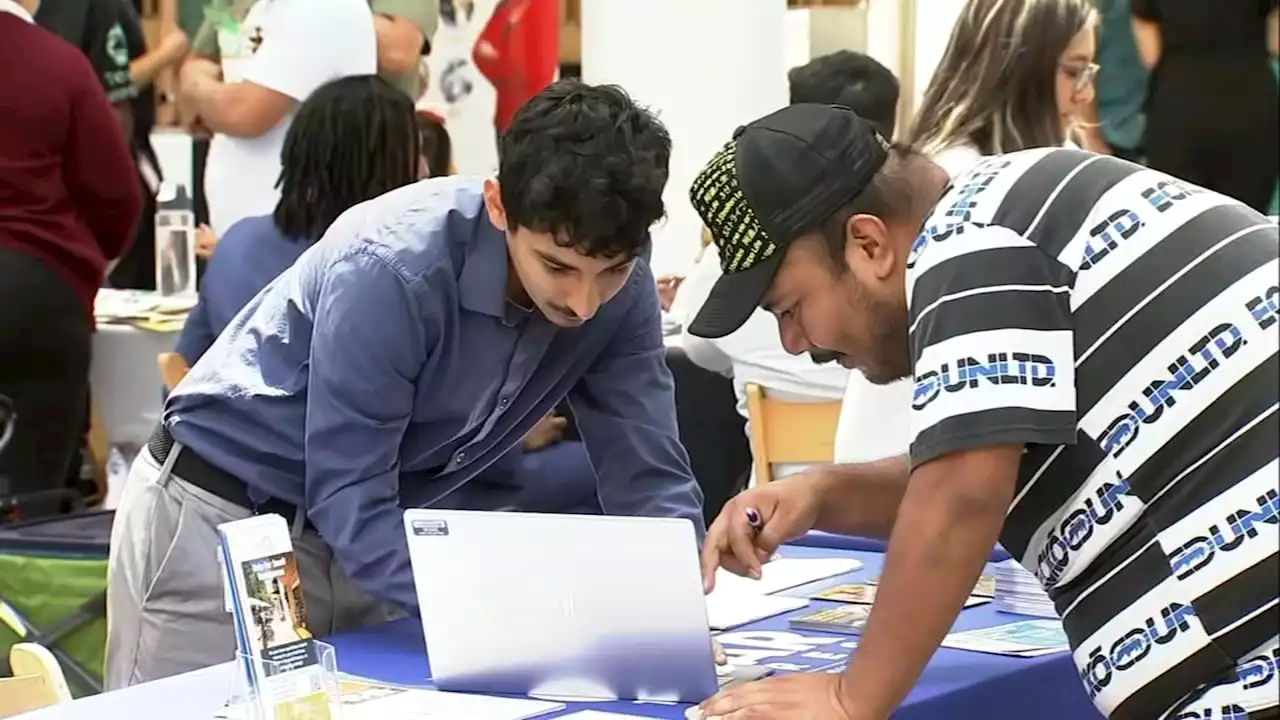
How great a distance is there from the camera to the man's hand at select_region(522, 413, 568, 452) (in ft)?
9.55

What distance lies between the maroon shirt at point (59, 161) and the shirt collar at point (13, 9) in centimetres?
1

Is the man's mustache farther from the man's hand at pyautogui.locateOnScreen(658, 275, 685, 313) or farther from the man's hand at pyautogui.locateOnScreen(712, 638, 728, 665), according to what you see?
the man's hand at pyautogui.locateOnScreen(658, 275, 685, 313)

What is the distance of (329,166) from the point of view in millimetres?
2918

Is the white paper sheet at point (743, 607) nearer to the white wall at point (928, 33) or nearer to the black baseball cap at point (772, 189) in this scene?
the black baseball cap at point (772, 189)

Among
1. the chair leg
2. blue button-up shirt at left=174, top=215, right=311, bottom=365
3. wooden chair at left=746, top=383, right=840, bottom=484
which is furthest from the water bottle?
wooden chair at left=746, top=383, right=840, bottom=484

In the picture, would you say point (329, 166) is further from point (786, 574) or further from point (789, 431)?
point (786, 574)

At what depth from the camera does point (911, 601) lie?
134 cm

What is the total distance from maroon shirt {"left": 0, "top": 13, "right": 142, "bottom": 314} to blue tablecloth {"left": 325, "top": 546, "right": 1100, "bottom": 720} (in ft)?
6.13

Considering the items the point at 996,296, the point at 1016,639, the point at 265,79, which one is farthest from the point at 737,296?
the point at 265,79

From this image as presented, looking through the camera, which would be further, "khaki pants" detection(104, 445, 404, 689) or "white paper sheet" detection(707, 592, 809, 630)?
"khaki pants" detection(104, 445, 404, 689)

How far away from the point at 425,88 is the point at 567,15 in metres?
1.73

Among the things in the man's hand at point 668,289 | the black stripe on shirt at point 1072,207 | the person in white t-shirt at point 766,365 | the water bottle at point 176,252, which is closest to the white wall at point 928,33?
the man's hand at point 668,289

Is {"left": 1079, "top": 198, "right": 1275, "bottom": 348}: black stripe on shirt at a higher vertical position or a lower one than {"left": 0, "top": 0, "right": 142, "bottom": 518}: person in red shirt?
higher

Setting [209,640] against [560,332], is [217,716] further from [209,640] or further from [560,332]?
[560,332]
